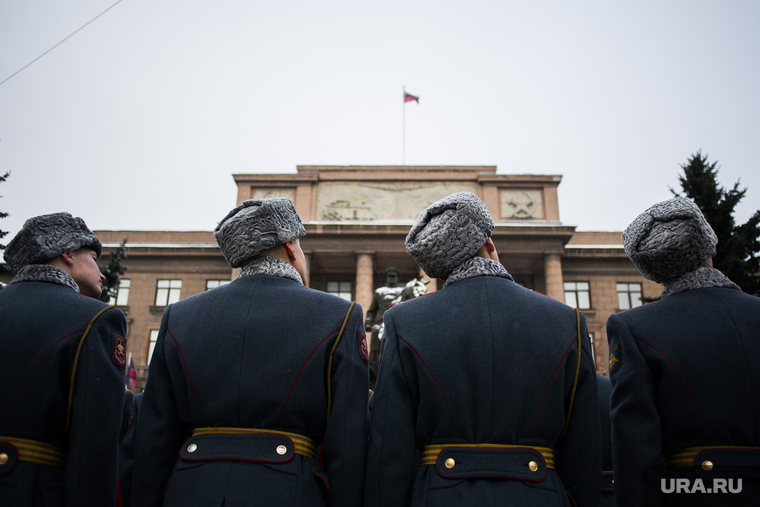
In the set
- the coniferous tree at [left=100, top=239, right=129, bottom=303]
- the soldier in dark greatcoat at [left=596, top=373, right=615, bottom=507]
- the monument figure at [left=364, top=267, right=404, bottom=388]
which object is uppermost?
the coniferous tree at [left=100, top=239, right=129, bottom=303]

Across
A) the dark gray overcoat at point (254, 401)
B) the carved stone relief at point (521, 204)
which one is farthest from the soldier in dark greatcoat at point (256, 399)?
the carved stone relief at point (521, 204)

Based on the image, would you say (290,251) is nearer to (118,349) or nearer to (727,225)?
(118,349)

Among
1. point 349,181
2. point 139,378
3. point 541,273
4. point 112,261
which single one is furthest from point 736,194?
point 139,378

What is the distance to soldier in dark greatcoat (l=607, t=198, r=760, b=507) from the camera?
2514 millimetres

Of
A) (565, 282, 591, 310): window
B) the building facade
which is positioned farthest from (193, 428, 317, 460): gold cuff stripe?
(565, 282, 591, 310): window

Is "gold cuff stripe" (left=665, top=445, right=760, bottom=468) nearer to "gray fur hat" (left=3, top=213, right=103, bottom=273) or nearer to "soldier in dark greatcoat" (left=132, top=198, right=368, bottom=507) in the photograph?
"soldier in dark greatcoat" (left=132, top=198, right=368, bottom=507)

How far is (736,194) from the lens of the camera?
61.2 ft

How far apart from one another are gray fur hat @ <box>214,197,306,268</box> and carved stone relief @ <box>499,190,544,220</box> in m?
29.7

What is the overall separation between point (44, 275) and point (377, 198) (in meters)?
29.5

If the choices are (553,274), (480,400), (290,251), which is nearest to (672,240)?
(480,400)

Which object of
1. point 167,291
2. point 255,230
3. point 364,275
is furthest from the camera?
point 167,291

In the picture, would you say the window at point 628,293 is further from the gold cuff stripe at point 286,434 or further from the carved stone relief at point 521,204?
Answer: the gold cuff stripe at point 286,434

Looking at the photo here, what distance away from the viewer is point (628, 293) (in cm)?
3303

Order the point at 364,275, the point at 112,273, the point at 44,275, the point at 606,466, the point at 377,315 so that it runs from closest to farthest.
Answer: the point at 44,275
the point at 606,466
the point at 377,315
the point at 112,273
the point at 364,275
